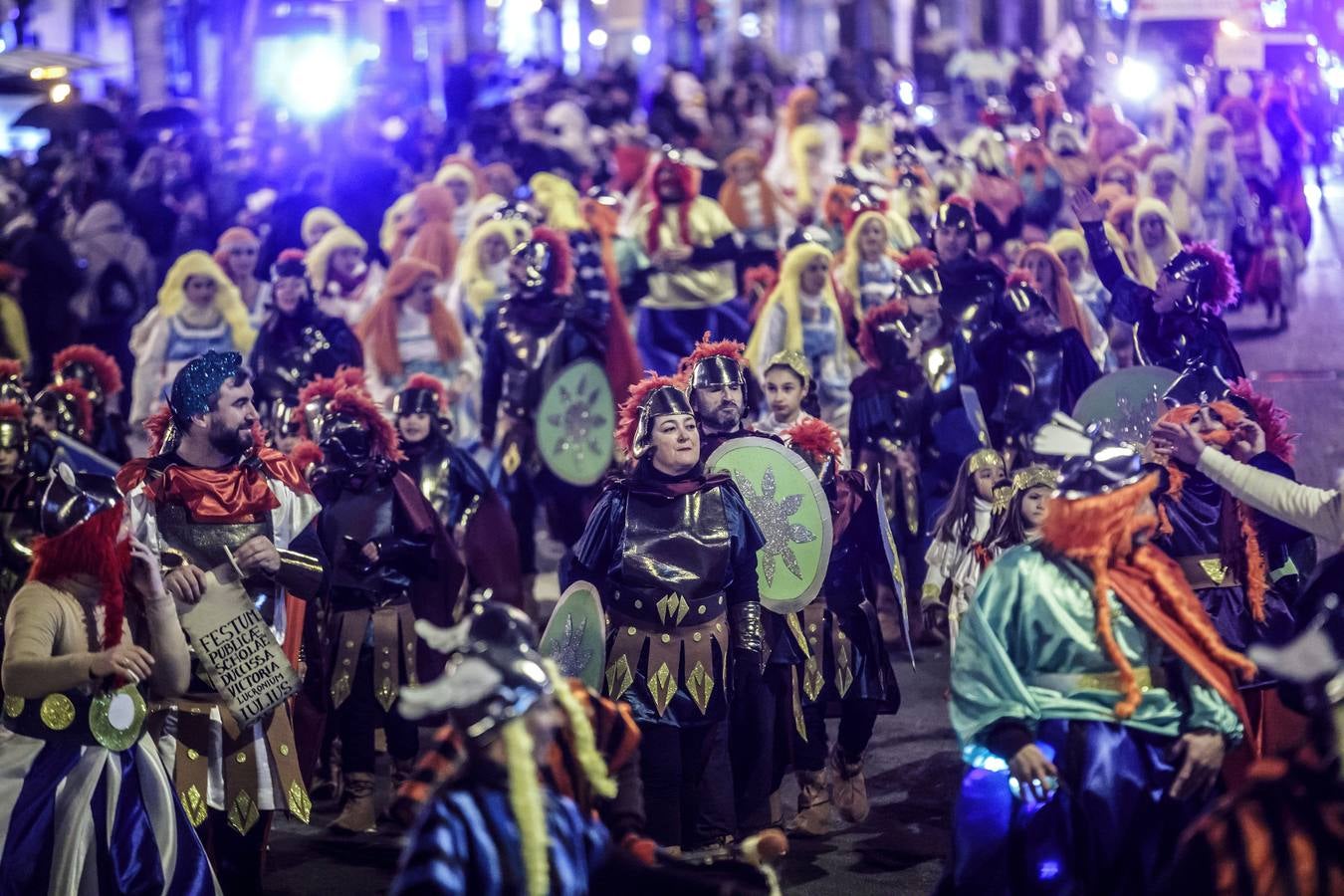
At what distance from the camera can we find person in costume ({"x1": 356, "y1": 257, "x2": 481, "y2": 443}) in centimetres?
1318

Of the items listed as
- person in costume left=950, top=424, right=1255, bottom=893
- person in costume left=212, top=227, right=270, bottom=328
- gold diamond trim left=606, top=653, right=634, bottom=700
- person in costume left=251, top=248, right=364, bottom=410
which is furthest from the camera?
person in costume left=212, top=227, right=270, bottom=328

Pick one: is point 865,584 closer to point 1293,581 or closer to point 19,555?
point 1293,581

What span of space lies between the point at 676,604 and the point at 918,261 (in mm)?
4903

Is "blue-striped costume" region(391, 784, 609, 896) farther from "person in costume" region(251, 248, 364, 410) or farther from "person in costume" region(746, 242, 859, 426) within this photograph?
"person in costume" region(746, 242, 859, 426)

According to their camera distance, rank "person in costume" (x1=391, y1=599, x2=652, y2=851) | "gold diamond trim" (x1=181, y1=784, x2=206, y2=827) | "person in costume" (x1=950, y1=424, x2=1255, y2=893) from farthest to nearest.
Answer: "gold diamond trim" (x1=181, y1=784, x2=206, y2=827)
"person in costume" (x1=950, y1=424, x2=1255, y2=893)
"person in costume" (x1=391, y1=599, x2=652, y2=851)

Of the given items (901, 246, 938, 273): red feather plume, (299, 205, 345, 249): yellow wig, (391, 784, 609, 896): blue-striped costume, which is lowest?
(391, 784, 609, 896): blue-striped costume

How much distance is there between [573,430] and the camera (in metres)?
11.8

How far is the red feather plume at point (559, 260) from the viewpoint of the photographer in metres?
12.6

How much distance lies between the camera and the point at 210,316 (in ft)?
45.2

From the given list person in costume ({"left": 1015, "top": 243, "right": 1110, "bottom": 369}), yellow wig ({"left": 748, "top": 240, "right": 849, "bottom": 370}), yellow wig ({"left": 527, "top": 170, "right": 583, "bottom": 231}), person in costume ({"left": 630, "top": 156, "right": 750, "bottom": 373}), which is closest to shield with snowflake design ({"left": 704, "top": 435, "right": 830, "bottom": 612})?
yellow wig ({"left": 748, "top": 240, "right": 849, "bottom": 370})

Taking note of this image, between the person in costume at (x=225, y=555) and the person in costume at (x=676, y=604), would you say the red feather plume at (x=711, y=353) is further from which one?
the person in costume at (x=225, y=555)

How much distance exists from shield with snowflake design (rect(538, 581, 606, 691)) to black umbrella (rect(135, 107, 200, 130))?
18.7 meters

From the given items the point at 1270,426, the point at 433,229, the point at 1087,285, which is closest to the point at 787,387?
the point at 1270,426

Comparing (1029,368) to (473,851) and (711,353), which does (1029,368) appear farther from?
(473,851)
